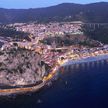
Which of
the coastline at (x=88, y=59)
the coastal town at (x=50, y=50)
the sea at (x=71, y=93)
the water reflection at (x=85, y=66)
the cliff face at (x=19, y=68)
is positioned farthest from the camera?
the coastline at (x=88, y=59)

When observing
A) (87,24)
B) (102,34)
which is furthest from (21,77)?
(87,24)

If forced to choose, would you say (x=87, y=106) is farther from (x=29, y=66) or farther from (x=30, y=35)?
(x=30, y=35)

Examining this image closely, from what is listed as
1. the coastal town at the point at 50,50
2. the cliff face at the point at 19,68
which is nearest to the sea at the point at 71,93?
the coastal town at the point at 50,50

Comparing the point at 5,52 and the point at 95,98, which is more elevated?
the point at 5,52

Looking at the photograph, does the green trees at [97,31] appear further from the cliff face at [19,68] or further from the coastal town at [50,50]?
the cliff face at [19,68]

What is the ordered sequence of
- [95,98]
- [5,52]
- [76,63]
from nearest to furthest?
[95,98] < [5,52] < [76,63]

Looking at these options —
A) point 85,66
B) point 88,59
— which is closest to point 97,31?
point 88,59
